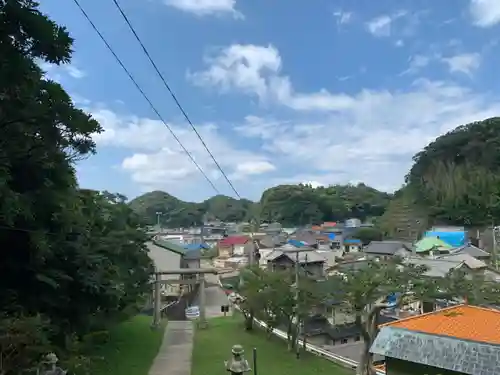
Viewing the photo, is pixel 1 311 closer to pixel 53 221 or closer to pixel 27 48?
pixel 53 221

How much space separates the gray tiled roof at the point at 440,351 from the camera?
8125 millimetres

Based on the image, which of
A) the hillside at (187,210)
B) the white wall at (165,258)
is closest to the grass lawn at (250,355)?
the white wall at (165,258)

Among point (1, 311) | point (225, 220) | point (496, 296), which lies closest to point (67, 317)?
point (1, 311)

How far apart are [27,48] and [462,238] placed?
4746 centimetres

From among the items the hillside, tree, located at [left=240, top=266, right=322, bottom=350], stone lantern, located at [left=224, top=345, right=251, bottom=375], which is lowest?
tree, located at [left=240, top=266, right=322, bottom=350]

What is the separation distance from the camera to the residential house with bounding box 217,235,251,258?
181 feet

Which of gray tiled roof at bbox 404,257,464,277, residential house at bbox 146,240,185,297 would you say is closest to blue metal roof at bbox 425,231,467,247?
gray tiled roof at bbox 404,257,464,277

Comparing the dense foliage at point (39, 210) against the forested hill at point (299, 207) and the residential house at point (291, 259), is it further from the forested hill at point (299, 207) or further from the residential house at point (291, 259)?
the forested hill at point (299, 207)

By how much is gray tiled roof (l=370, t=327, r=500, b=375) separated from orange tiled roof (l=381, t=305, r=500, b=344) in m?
0.30

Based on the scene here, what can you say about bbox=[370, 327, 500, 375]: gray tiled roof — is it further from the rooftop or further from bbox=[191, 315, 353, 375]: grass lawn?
the rooftop

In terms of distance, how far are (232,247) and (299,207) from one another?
2639cm

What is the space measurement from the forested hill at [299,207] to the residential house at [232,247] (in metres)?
14.3

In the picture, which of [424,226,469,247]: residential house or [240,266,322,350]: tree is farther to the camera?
[424,226,469,247]: residential house

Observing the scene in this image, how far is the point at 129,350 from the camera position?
1505cm
